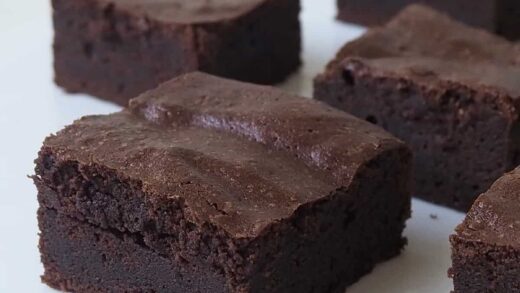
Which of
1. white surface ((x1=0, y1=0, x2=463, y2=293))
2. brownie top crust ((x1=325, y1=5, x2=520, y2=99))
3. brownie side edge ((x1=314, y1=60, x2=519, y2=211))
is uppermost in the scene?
brownie top crust ((x1=325, y1=5, x2=520, y2=99))

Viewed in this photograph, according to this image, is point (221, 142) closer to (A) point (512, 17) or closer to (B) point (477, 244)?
(B) point (477, 244)

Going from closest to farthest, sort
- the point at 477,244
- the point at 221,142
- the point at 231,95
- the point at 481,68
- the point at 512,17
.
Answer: the point at 477,244
the point at 221,142
the point at 231,95
the point at 481,68
the point at 512,17

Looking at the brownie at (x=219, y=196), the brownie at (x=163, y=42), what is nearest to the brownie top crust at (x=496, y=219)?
the brownie at (x=219, y=196)

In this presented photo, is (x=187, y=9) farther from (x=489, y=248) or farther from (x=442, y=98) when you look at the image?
(x=489, y=248)

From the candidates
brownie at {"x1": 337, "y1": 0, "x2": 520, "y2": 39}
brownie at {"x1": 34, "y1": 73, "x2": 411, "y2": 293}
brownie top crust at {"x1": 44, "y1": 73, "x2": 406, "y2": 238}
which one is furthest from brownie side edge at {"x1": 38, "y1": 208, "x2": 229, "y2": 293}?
brownie at {"x1": 337, "y1": 0, "x2": 520, "y2": 39}

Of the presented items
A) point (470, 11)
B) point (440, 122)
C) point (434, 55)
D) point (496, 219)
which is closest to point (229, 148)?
point (496, 219)

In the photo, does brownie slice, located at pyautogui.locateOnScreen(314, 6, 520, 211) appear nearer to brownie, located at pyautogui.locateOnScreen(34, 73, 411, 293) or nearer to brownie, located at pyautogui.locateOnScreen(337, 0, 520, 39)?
brownie, located at pyautogui.locateOnScreen(34, 73, 411, 293)

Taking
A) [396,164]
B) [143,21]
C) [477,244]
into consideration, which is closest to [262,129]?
[396,164]

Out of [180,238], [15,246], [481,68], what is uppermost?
[481,68]
